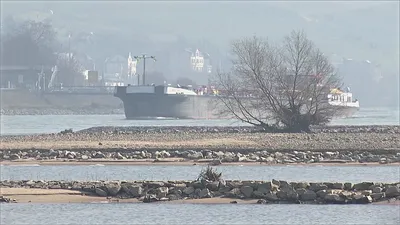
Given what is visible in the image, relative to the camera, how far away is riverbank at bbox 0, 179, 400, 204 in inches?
894

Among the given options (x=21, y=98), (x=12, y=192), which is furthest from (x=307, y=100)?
(x=21, y=98)

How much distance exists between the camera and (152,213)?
21062 mm

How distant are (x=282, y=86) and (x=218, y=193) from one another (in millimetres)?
33006

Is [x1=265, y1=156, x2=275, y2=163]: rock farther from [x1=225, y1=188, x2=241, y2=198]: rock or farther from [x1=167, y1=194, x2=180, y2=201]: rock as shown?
[x1=167, y1=194, x2=180, y2=201]: rock

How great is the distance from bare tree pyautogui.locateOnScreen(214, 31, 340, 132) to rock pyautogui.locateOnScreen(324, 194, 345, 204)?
32.0 m

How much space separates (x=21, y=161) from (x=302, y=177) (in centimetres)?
1141

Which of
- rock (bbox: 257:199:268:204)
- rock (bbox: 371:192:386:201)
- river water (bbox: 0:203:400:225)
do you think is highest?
rock (bbox: 371:192:386:201)

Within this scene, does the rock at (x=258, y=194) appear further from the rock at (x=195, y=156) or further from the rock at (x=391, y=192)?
the rock at (x=195, y=156)

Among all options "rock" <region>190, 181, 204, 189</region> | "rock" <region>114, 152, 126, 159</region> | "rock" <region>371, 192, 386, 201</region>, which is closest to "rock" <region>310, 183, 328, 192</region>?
"rock" <region>371, 192, 386, 201</region>

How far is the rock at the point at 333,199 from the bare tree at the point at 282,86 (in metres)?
32.0

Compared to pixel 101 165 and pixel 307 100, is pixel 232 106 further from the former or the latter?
pixel 101 165

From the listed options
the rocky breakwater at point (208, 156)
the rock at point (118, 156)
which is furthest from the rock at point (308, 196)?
the rock at point (118, 156)

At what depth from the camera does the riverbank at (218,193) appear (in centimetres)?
2270

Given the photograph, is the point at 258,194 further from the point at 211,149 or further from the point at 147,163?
the point at 211,149
